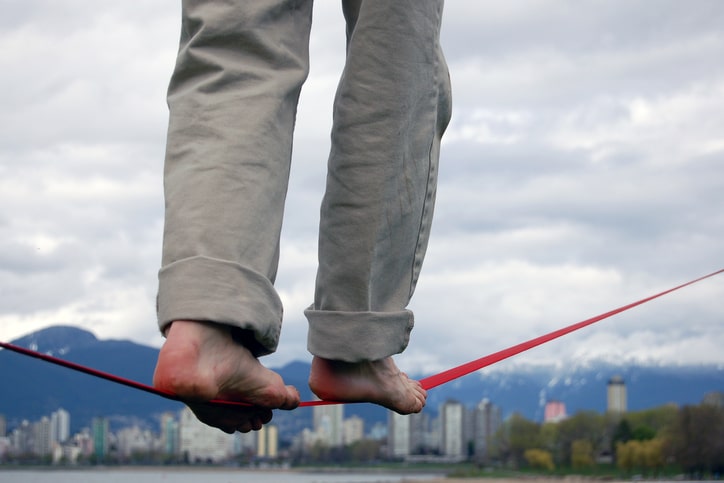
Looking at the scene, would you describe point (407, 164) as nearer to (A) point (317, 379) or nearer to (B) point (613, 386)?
(A) point (317, 379)

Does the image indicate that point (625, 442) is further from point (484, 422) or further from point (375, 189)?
point (375, 189)

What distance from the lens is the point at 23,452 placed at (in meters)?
93.9

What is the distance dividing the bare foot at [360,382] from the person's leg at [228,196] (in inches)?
7.6

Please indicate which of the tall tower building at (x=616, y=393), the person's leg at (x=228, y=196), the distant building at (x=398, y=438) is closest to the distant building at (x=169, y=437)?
the distant building at (x=398, y=438)

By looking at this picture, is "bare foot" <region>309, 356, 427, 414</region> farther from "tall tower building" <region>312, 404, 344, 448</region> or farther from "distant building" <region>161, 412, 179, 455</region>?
"tall tower building" <region>312, 404, 344, 448</region>

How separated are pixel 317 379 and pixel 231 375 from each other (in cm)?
36

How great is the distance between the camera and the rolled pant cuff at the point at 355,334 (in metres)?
1.73

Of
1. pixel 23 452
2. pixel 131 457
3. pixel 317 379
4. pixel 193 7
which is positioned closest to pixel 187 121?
pixel 193 7

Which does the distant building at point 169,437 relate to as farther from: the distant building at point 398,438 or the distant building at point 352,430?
the distant building at point 398,438

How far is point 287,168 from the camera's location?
1591 millimetres

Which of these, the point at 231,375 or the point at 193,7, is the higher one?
the point at 193,7

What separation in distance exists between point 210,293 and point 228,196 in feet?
0.48

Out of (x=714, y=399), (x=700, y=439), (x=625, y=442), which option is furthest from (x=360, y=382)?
(x=625, y=442)

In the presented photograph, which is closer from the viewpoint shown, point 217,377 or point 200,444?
point 217,377
